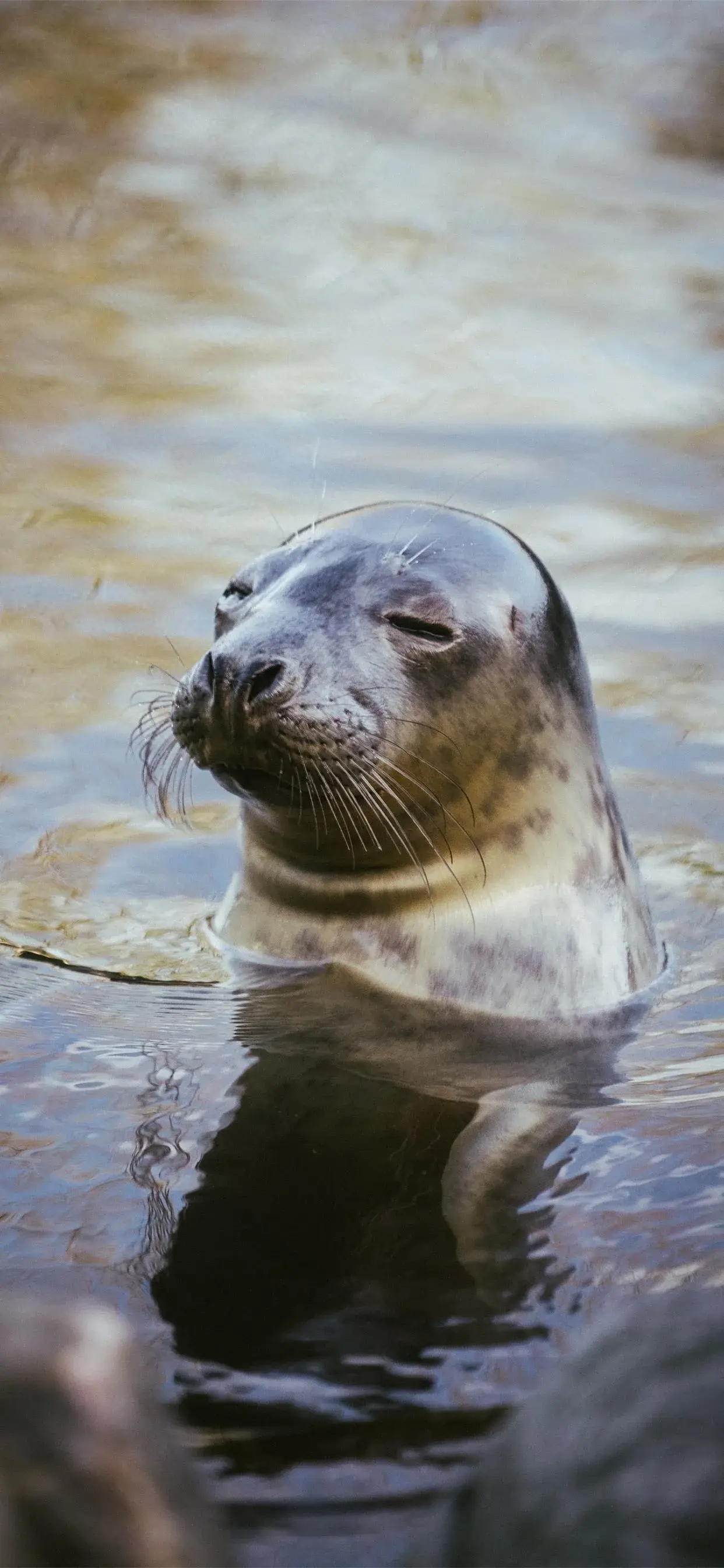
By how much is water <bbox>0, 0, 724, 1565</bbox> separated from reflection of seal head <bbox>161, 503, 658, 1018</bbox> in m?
0.27

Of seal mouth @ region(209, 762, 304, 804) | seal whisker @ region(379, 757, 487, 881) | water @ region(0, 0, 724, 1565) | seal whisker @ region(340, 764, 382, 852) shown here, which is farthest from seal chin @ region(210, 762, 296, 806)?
water @ region(0, 0, 724, 1565)

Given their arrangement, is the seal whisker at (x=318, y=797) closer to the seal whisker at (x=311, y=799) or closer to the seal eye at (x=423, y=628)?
the seal whisker at (x=311, y=799)

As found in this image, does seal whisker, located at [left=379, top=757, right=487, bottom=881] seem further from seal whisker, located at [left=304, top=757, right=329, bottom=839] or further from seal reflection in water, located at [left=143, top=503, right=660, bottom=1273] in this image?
seal whisker, located at [left=304, top=757, right=329, bottom=839]

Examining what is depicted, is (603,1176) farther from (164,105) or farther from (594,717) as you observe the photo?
(164,105)

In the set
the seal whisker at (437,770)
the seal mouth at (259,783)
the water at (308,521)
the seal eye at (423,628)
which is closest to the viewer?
the water at (308,521)

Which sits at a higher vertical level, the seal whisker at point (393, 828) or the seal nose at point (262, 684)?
the seal nose at point (262, 684)

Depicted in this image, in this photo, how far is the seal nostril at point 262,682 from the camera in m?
3.77

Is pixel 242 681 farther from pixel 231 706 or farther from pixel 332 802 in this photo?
pixel 332 802

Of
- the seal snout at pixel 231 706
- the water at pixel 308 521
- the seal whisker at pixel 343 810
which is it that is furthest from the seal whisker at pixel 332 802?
the water at pixel 308 521

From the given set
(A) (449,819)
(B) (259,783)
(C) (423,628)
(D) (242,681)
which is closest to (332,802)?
(B) (259,783)

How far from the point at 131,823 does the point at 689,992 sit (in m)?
2.27

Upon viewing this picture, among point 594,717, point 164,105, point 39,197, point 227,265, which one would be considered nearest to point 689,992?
point 594,717

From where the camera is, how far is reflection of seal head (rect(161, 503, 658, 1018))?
392 cm

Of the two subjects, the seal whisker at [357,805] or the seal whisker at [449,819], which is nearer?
the seal whisker at [357,805]
